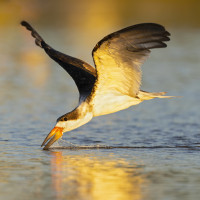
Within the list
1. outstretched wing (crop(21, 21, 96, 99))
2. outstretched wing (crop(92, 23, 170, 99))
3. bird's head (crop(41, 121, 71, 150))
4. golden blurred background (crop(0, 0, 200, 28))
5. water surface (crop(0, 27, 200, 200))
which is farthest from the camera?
golden blurred background (crop(0, 0, 200, 28))

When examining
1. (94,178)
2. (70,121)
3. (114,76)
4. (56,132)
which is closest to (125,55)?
(114,76)

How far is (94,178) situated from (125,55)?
1.48 meters

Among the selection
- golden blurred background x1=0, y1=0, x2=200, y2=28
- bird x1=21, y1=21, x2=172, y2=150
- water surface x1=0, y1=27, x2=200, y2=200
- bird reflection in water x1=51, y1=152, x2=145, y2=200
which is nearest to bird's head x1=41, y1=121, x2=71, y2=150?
bird x1=21, y1=21, x2=172, y2=150

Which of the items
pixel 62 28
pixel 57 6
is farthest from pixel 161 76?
pixel 57 6

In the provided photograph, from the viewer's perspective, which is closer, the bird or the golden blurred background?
the bird

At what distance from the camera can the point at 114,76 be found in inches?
313

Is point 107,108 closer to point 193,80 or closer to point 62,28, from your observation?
point 193,80

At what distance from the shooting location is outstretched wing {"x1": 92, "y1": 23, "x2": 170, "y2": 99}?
7.17 metres

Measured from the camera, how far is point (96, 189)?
6375mm

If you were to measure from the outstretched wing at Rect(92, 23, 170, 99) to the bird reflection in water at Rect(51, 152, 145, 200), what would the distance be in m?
0.83

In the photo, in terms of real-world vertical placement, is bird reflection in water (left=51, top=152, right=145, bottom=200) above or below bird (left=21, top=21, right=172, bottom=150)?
below

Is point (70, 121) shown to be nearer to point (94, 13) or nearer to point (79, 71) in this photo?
point (79, 71)

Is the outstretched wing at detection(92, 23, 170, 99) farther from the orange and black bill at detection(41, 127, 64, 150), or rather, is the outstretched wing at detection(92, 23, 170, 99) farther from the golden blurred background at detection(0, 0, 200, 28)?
the golden blurred background at detection(0, 0, 200, 28)

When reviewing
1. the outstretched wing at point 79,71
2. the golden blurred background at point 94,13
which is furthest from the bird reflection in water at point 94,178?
the golden blurred background at point 94,13
